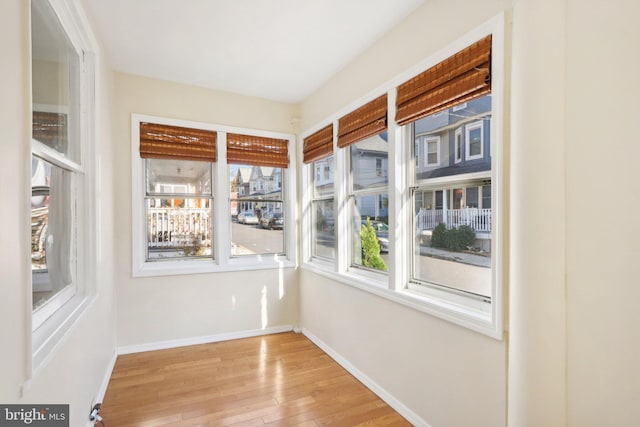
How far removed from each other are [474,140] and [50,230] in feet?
7.85

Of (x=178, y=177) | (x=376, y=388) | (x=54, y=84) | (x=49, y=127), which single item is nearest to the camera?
(x=49, y=127)

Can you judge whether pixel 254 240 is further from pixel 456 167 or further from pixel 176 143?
pixel 456 167

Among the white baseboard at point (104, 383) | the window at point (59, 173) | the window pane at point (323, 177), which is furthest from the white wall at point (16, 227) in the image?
the window pane at point (323, 177)

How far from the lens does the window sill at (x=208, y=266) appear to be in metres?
3.36

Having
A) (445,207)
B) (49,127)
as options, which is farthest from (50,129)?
(445,207)

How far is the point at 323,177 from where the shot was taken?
3625 mm

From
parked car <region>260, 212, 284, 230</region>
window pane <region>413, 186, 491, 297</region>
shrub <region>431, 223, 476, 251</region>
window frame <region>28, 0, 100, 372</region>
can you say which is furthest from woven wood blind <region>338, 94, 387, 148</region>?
window frame <region>28, 0, 100, 372</region>

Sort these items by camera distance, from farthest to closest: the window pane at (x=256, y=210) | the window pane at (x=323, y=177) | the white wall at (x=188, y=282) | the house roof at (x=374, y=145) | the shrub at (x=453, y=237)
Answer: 1. the window pane at (x=256, y=210)
2. the window pane at (x=323, y=177)
3. the white wall at (x=188, y=282)
4. the house roof at (x=374, y=145)
5. the shrub at (x=453, y=237)

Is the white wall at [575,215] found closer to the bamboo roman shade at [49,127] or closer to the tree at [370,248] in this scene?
the tree at [370,248]

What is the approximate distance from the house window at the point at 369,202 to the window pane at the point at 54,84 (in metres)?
2.14

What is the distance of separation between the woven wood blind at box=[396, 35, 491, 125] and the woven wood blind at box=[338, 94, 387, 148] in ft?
0.64

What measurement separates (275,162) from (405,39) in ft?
6.87

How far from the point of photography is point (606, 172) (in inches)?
48.5

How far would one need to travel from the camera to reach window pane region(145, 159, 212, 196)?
11.4ft
